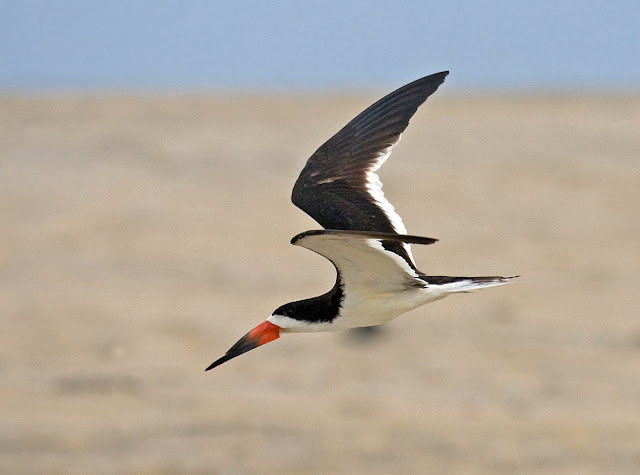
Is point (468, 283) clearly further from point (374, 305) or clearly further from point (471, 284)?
point (374, 305)

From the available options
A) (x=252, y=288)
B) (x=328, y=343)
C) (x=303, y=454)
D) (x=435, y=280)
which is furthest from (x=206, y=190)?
(x=435, y=280)

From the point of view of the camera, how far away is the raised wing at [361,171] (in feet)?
20.9

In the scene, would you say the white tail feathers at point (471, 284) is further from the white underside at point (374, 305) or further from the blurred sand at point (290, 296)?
the blurred sand at point (290, 296)

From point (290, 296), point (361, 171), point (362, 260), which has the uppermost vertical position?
point (290, 296)

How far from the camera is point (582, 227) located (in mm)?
25609

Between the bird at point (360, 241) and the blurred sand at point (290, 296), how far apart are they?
27.4 ft

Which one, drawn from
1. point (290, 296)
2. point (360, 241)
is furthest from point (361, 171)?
point (290, 296)

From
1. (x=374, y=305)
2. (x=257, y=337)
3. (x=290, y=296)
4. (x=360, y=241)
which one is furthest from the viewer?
(x=290, y=296)

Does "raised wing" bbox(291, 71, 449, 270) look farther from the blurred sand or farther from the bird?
the blurred sand

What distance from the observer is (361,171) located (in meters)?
6.73

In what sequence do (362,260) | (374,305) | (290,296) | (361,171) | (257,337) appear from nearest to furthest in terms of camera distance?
1. (362,260)
2. (374,305)
3. (257,337)
4. (361,171)
5. (290,296)

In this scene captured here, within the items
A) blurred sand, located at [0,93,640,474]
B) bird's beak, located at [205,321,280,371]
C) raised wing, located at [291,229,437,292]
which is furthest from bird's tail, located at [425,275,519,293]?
blurred sand, located at [0,93,640,474]

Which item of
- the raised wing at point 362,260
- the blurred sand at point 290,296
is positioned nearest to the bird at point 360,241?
the raised wing at point 362,260

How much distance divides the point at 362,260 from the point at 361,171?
4.43ft
